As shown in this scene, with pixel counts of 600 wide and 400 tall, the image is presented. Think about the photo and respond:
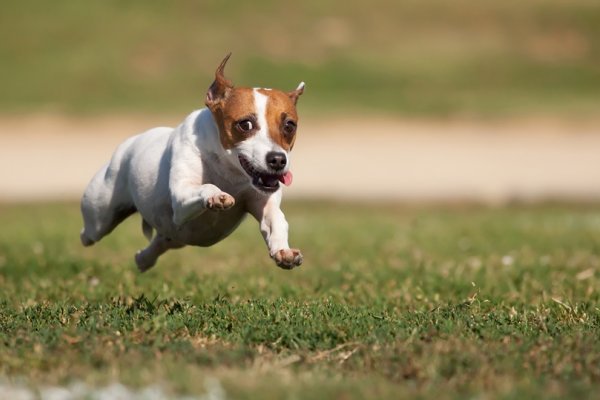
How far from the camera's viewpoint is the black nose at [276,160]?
702 centimetres

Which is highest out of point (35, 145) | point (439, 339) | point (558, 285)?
point (439, 339)

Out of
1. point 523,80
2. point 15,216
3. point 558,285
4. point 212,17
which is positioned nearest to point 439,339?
point 558,285

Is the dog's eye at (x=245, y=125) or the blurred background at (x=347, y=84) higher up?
the dog's eye at (x=245, y=125)

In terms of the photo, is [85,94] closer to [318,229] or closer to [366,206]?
[366,206]

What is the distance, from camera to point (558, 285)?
394 inches

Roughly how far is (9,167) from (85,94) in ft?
37.4

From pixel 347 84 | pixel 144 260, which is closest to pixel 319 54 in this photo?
pixel 347 84

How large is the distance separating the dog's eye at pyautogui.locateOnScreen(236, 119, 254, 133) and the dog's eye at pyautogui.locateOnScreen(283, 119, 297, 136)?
0.22 meters

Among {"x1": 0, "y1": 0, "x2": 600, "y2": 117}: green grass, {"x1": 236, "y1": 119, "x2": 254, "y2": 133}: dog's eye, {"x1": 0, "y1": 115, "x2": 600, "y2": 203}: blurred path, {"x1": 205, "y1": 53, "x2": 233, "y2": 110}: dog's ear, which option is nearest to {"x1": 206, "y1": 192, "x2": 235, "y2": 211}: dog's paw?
{"x1": 236, "y1": 119, "x2": 254, "y2": 133}: dog's eye

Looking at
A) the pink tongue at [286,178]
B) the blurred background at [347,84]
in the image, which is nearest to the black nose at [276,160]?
the pink tongue at [286,178]

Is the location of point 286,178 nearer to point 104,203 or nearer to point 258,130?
point 258,130

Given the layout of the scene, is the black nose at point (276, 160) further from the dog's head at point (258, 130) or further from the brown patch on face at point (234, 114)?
the brown patch on face at point (234, 114)

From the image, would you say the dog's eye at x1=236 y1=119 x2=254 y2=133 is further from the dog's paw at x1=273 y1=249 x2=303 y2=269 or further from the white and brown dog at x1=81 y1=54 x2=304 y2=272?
the dog's paw at x1=273 y1=249 x2=303 y2=269

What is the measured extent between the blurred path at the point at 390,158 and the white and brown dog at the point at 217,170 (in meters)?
13.5
